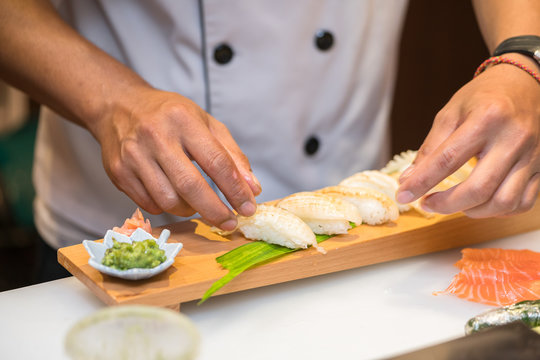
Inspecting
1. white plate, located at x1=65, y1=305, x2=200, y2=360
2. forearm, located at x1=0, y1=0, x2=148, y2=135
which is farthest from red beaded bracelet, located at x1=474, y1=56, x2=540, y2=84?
white plate, located at x1=65, y1=305, x2=200, y2=360

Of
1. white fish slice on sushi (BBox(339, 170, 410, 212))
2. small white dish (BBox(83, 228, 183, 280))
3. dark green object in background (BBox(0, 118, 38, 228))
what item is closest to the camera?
small white dish (BBox(83, 228, 183, 280))

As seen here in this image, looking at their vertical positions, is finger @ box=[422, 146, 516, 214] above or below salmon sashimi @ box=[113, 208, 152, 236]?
above

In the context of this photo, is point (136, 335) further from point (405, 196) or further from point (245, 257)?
point (405, 196)

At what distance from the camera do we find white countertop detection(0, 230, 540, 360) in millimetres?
1229

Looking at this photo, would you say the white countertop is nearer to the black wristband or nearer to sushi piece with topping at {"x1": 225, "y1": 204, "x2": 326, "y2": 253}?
sushi piece with topping at {"x1": 225, "y1": 204, "x2": 326, "y2": 253}

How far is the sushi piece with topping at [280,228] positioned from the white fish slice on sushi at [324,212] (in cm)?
4

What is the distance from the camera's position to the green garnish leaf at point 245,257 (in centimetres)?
132

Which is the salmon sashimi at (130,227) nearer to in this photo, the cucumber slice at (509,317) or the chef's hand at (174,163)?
the chef's hand at (174,163)

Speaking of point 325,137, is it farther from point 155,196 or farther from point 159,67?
point 155,196

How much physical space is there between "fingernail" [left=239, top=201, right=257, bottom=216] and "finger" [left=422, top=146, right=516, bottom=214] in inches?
16.9

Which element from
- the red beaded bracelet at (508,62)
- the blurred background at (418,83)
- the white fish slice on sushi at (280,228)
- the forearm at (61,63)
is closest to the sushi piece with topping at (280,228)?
the white fish slice on sushi at (280,228)

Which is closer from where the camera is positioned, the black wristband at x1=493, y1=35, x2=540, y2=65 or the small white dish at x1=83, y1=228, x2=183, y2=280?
the small white dish at x1=83, y1=228, x2=183, y2=280

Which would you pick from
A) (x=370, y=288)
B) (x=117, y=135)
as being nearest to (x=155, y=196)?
(x=117, y=135)

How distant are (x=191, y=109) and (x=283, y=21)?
0.53 m
